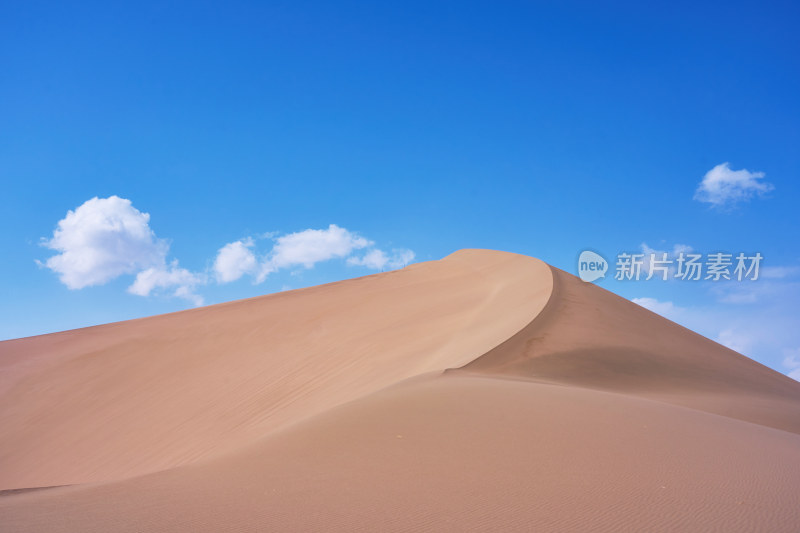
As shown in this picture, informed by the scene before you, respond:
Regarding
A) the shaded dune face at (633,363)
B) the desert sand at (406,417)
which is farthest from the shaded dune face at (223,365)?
the shaded dune face at (633,363)

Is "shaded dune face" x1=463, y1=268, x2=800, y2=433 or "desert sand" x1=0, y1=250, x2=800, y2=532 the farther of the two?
"shaded dune face" x1=463, y1=268, x2=800, y2=433

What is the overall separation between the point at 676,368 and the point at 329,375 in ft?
28.7

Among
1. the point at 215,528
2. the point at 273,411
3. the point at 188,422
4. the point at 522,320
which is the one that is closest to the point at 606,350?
the point at 522,320

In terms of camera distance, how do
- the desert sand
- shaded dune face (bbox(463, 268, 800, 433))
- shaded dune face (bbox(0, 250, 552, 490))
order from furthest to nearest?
shaded dune face (bbox(0, 250, 552, 490)), shaded dune face (bbox(463, 268, 800, 433)), the desert sand

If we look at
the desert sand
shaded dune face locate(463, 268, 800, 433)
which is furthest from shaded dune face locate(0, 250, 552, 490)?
shaded dune face locate(463, 268, 800, 433)

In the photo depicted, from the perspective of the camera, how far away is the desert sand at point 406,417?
4.40 m

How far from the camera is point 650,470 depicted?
5.25 metres

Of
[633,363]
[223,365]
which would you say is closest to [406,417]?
[633,363]

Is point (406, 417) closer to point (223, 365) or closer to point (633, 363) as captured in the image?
point (633, 363)

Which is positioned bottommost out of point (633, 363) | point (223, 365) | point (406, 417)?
point (406, 417)

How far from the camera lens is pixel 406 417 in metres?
6.81

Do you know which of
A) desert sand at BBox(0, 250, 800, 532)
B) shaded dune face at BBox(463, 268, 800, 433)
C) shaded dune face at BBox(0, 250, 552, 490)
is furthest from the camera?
shaded dune face at BBox(0, 250, 552, 490)

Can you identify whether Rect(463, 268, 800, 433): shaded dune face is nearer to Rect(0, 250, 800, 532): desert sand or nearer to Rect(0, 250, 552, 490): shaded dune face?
Rect(0, 250, 800, 532): desert sand

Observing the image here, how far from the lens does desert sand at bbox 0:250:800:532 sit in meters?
4.40
